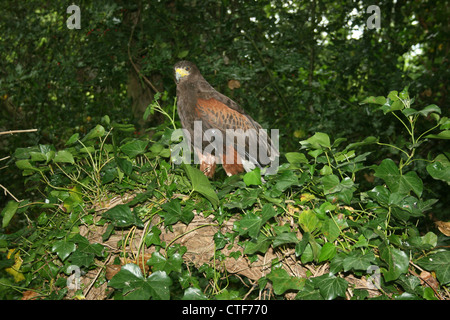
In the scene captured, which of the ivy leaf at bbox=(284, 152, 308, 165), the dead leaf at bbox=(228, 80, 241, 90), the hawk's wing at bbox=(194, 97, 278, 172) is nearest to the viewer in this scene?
the ivy leaf at bbox=(284, 152, 308, 165)

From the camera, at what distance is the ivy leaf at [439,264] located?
0.90 metres

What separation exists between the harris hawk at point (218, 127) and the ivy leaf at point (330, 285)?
4.08 feet

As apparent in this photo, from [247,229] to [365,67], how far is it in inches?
133

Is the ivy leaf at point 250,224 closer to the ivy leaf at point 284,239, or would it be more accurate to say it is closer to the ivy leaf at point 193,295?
the ivy leaf at point 284,239

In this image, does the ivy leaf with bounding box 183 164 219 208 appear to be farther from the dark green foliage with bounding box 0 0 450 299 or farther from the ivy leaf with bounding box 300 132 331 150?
the ivy leaf with bounding box 300 132 331 150

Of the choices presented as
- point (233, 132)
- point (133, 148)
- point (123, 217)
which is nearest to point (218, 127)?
point (233, 132)

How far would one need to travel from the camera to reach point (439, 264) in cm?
92

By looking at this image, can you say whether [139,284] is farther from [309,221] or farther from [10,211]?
[10,211]

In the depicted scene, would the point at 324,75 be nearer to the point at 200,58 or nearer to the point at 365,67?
the point at 365,67

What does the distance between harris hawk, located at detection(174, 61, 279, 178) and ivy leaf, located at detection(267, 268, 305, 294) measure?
3.91 ft

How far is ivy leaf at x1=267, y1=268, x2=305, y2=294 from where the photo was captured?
3.07 ft

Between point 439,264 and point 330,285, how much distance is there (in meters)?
0.28

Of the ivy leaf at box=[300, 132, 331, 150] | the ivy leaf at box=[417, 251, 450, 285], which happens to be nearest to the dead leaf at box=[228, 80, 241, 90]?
the ivy leaf at box=[300, 132, 331, 150]
